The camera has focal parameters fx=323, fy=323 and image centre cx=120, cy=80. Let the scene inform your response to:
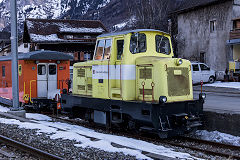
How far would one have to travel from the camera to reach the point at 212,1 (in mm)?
30125

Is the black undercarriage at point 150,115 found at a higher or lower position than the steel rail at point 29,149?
higher

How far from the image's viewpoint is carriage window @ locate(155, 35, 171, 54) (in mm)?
9922

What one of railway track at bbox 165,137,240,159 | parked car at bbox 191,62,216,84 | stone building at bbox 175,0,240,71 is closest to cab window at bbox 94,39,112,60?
railway track at bbox 165,137,240,159

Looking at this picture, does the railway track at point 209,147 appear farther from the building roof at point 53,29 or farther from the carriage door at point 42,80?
the building roof at point 53,29

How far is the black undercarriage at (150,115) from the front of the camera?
863 centimetres

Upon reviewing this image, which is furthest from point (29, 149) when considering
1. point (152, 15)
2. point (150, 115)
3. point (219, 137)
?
point (152, 15)

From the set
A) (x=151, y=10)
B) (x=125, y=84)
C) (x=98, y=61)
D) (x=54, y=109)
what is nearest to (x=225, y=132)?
(x=125, y=84)

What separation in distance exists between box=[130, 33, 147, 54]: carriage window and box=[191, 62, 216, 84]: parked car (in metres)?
15.6

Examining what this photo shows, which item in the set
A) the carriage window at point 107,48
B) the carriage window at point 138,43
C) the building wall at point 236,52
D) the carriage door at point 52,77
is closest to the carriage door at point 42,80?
the carriage door at point 52,77

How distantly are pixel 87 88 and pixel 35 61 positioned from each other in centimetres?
539

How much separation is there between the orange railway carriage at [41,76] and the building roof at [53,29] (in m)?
25.4

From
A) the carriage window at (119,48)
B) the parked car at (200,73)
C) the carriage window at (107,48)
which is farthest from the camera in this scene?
the parked car at (200,73)

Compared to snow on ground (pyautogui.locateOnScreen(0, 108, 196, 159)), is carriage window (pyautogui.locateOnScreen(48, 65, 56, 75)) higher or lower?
higher

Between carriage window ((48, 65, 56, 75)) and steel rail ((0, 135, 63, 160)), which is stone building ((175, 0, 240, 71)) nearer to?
carriage window ((48, 65, 56, 75))
